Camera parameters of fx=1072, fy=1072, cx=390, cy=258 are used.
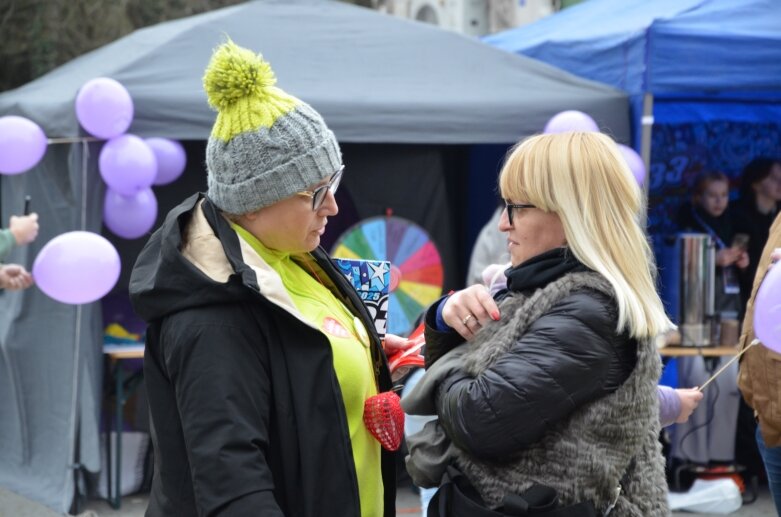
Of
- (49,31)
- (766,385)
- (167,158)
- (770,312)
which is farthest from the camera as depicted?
(49,31)

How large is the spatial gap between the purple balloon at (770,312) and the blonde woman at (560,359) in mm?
878

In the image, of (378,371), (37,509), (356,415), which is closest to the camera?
(356,415)

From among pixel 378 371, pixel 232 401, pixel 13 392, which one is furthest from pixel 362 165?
pixel 232 401

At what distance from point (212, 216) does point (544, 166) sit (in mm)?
635

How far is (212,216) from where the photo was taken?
2.02 metres

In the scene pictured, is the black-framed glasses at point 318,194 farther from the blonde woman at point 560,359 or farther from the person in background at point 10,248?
the person in background at point 10,248

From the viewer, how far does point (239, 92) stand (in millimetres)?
1955

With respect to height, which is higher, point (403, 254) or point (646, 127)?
point (646, 127)

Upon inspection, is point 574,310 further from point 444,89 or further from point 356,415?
point 444,89

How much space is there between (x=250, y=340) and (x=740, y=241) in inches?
194

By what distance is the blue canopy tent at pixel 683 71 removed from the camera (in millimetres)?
5617

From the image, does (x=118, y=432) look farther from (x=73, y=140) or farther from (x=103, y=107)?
(x=103, y=107)

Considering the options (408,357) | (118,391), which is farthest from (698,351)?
(408,357)

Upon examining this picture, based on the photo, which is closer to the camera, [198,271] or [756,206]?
[198,271]
